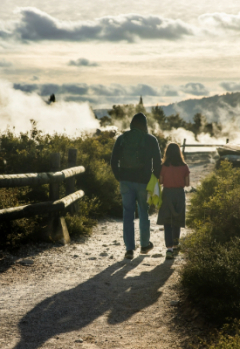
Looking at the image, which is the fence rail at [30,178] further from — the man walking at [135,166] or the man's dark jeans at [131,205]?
the man's dark jeans at [131,205]

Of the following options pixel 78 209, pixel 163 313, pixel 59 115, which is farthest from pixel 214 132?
pixel 163 313

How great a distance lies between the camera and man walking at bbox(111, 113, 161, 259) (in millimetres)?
5496

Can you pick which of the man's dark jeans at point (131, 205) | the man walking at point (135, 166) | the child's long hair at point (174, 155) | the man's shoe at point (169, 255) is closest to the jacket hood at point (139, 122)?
the man walking at point (135, 166)

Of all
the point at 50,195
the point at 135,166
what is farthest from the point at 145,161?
the point at 50,195

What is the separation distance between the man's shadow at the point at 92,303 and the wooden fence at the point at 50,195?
5.20 ft

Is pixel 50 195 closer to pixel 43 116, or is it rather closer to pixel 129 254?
pixel 129 254

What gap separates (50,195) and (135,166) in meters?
1.87

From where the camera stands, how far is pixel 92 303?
156 inches

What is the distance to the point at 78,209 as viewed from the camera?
7.71m

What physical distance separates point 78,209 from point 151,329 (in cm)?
454

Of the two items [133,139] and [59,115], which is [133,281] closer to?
[133,139]

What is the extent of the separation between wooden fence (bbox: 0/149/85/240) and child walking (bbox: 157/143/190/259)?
1.82 metres

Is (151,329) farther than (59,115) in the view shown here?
No

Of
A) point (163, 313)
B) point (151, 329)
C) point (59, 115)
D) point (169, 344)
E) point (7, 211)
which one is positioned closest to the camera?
point (169, 344)
